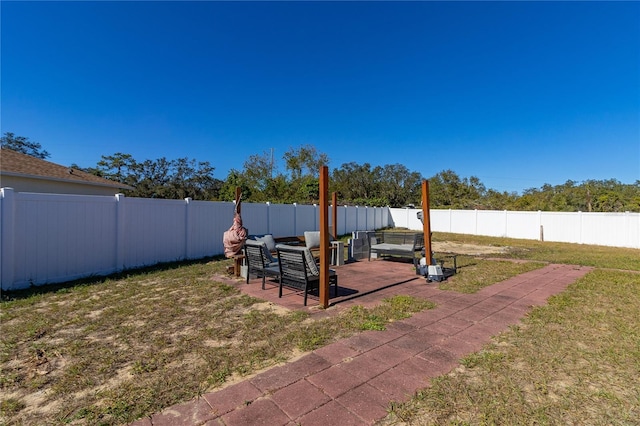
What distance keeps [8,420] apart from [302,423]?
6.82ft

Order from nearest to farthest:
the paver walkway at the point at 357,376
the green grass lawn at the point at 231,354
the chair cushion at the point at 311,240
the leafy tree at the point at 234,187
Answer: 1. the paver walkway at the point at 357,376
2. the green grass lawn at the point at 231,354
3. the chair cushion at the point at 311,240
4. the leafy tree at the point at 234,187

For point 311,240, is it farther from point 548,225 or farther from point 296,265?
point 548,225

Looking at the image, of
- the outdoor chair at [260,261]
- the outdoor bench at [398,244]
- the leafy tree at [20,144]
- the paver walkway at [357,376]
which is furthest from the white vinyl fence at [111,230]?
the leafy tree at [20,144]

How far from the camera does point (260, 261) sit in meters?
5.84

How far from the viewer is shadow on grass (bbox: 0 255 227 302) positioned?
5195 mm

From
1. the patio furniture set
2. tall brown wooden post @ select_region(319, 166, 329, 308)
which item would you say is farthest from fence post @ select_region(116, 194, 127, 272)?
tall brown wooden post @ select_region(319, 166, 329, 308)

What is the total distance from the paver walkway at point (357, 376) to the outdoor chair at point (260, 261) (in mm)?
2579

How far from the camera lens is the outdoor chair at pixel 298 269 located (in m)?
4.76

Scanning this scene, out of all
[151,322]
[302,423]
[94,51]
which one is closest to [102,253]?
[151,322]

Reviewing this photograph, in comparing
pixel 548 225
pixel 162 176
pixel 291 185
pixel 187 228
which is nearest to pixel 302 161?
pixel 291 185

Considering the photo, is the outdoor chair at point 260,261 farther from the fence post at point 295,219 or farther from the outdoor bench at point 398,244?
the fence post at point 295,219

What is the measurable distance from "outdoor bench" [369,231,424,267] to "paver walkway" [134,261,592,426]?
3.61m

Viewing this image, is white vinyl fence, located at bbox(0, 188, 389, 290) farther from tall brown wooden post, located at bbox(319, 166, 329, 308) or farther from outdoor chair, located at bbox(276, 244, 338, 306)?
tall brown wooden post, located at bbox(319, 166, 329, 308)

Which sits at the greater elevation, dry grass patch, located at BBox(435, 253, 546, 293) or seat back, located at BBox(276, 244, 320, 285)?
seat back, located at BBox(276, 244, 320, 285)
